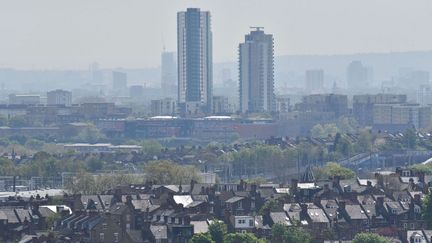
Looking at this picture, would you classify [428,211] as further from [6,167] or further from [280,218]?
[6,167]

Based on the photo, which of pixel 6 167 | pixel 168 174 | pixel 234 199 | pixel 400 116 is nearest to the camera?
pixel 234 199

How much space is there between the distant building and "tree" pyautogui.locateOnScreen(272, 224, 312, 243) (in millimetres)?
127971

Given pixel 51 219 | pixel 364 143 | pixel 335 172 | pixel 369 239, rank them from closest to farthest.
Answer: pixel 369 239 < pixel 51 219 < pixel 335 172 < pixel 364 143

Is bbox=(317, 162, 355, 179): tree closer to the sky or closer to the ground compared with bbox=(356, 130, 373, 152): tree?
closer to the sky

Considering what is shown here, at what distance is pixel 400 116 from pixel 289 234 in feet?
448

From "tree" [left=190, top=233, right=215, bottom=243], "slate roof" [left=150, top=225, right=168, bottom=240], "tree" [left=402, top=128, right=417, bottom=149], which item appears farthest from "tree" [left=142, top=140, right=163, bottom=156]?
"tree" [left=190, top=233, right=215, bottom=243]

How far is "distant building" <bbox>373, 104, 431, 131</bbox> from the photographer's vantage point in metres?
192

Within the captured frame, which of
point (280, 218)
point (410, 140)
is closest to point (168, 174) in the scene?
point (280, 218)

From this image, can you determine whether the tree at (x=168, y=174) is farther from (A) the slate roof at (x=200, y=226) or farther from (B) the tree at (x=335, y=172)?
(A) the slate roof at (x=200, y=226)

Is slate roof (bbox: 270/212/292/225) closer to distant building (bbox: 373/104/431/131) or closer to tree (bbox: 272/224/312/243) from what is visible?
tree (bbox: 272/224/312/243)

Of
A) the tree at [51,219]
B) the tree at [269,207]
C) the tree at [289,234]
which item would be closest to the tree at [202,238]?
the tree at [289,234]

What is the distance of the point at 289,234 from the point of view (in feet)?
198

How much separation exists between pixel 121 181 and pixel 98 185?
2809mm

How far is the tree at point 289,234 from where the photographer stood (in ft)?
196
